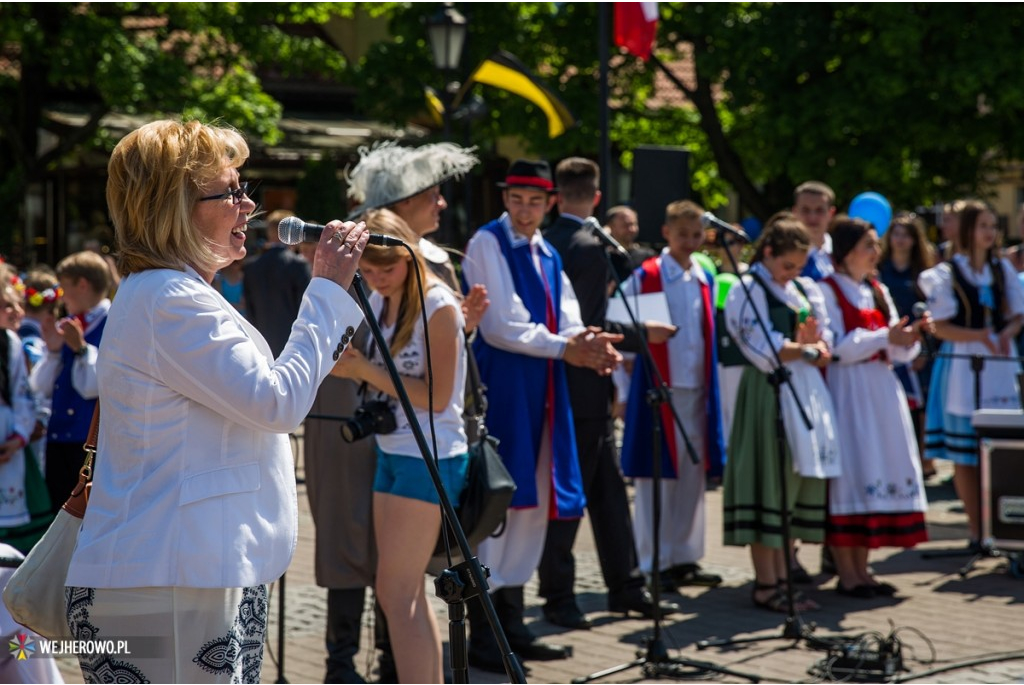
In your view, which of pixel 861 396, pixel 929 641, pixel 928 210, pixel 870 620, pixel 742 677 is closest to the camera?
pixel 742 677

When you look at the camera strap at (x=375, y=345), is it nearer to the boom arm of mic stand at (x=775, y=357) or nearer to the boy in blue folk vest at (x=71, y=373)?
the boy in blue folk vest at (x=71, y=373)

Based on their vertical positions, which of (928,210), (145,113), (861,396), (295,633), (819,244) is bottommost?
(295,633)

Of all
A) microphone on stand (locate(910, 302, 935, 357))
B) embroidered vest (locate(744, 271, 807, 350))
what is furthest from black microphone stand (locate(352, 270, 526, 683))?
microphone on stand (locate(910, 302, 935, 357))

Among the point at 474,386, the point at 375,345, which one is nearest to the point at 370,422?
the point at 375,345

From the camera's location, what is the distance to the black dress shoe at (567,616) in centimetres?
633

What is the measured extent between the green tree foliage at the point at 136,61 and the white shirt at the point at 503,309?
12.0m

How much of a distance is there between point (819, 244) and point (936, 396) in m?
1.86

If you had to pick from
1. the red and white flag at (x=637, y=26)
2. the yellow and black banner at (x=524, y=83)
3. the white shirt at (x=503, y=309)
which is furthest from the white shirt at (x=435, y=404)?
the yellow and black banner at (x=524, y=83)

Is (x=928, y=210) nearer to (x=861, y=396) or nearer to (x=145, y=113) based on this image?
(x=145, y=113)

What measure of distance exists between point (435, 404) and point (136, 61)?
14.9 meters

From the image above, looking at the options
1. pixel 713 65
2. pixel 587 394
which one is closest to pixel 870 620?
pixel 587 394

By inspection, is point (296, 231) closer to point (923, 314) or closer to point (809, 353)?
point (809, 353)

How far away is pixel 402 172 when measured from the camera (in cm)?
528

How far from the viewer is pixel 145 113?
1919 cm
